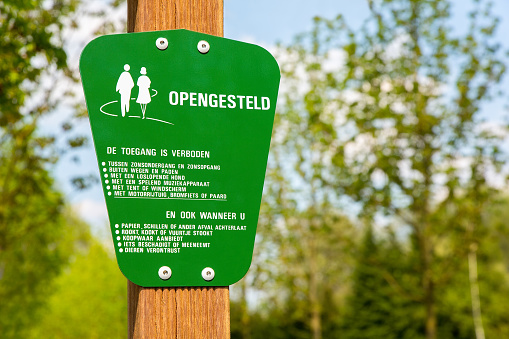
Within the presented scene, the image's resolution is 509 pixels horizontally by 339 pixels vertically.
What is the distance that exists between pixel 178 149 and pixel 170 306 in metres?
0.58

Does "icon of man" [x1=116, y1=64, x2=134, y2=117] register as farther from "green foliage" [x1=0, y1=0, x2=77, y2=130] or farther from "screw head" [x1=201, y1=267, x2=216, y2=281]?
"green foliage" [x1=0, y1=0, x2=77, y2=130]

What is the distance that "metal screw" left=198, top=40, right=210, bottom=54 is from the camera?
2.33m

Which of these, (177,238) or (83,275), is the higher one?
(83,275)

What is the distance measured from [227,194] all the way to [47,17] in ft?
21.2

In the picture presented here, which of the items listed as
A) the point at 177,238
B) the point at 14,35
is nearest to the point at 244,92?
the point at 177,238

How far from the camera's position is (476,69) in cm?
1080

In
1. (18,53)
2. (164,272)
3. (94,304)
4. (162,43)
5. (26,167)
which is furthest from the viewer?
(94,304)

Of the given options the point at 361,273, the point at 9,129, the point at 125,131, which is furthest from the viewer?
the point at 361,273

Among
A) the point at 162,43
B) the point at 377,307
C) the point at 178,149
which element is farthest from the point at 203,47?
the point at 377,307

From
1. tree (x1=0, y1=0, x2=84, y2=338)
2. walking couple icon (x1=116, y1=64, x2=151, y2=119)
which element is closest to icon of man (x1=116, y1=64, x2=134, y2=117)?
walking couple icon (x1=116, y1=64, x2=151, y2=119)

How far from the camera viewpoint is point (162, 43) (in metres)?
2.28

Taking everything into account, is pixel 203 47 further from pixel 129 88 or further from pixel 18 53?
pixel 18 53

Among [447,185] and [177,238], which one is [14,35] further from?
[447,185]

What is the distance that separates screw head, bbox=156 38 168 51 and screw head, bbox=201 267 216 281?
2.82 feet
